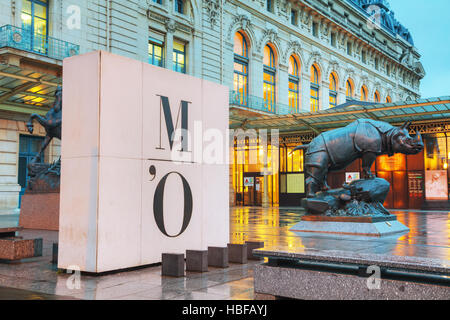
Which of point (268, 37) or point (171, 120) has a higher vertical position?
point (268, 37)

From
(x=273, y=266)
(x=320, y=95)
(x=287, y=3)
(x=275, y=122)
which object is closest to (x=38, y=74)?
(x=275, y=122)

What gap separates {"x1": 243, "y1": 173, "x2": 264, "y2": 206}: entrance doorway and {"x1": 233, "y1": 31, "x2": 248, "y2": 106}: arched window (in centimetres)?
576

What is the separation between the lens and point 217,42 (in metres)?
32.4

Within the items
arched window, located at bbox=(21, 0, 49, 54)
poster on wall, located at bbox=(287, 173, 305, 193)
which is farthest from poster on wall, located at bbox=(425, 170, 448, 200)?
arched window, located at bbox=(21, 0, 49, 54)

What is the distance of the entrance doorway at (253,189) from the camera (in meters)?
35.0

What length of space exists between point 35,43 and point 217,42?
13666 mm

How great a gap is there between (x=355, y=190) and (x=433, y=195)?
17694mm

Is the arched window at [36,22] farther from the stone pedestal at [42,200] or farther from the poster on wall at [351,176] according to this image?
the poster on wall at [351,176]

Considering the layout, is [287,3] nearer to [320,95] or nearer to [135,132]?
[320,95]

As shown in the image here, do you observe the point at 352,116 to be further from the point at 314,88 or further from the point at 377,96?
the point at 377,96

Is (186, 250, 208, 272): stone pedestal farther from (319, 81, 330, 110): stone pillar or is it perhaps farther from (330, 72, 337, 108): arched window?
(330, 72, 337, 108): arched window

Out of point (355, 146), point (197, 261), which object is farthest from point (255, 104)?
point (197, 261)

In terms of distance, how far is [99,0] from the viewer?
981 inches

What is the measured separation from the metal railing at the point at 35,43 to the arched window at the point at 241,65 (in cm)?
1390
